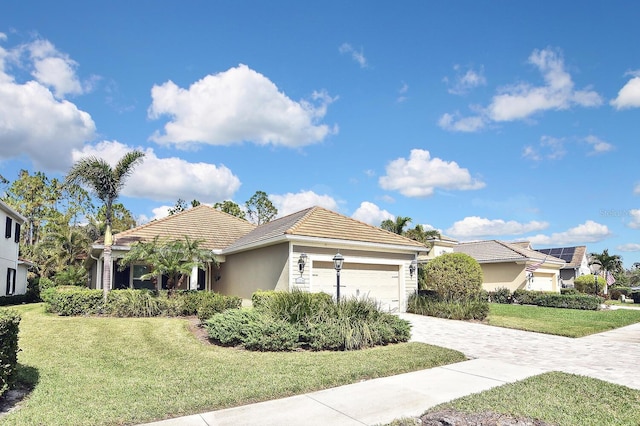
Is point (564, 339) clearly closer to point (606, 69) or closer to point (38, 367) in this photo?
point (606, 69)

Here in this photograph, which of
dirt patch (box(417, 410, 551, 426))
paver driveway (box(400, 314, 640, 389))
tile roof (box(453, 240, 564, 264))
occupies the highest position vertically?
tile roof (box(453, 240, 564, 264))

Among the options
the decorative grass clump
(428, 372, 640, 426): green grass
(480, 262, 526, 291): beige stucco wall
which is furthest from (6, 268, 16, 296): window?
(480, 262, 526, 291): beige stucco wall

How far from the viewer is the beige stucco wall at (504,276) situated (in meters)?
26.7

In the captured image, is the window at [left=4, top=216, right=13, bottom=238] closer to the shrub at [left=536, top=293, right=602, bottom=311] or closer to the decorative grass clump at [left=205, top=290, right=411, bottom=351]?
the decorative grass clump at [left=205, top=290, right=411, bottom=351]

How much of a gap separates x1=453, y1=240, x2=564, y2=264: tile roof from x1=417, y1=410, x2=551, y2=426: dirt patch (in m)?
24.5

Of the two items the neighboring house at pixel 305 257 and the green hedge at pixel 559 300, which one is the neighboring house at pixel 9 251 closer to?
the neighboring house at pixel 305 257

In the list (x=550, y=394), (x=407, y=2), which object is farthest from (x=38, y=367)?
(x=407, y=2)

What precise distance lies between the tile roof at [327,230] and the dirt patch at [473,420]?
404 inches

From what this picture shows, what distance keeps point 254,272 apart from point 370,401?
12367 mm

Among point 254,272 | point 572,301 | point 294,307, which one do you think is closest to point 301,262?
point 254,272

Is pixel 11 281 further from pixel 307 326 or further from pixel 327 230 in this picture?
pixel 307 326

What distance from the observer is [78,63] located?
14.6 meters

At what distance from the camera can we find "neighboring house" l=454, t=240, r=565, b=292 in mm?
26688

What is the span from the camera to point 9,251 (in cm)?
2230
